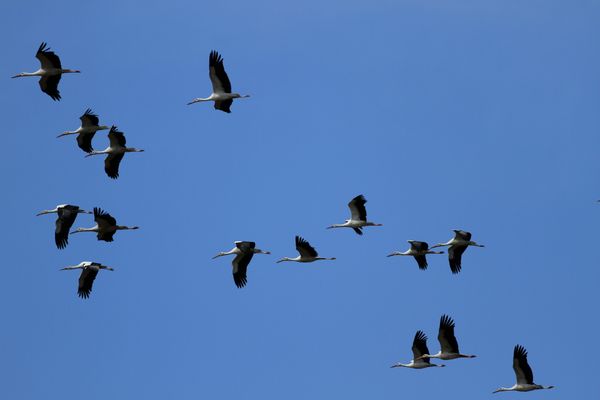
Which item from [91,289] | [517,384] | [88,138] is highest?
[88,138]

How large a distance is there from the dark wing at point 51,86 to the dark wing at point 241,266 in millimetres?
7438

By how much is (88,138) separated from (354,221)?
→ 353 inches

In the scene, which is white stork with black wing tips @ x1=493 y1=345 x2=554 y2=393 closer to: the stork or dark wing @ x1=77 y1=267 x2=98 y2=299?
the stork

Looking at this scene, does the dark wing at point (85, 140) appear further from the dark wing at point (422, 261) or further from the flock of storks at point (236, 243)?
the dark wing at point (422, 261)

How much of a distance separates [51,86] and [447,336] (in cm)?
1423

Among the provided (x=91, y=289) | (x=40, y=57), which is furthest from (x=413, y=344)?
(x=40, y=57)

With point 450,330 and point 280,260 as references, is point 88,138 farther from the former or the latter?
point 450,330

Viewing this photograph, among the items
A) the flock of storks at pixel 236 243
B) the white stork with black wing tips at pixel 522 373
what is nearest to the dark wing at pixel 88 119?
the flock of storks at pixel 236 243

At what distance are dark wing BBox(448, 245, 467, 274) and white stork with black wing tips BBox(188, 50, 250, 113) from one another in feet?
27.5

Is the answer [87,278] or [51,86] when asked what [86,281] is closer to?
[87,278]

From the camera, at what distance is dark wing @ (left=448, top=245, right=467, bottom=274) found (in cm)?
5641

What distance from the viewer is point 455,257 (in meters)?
56.5

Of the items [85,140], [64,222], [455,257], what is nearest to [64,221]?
[64,222]

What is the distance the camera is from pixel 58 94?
54.8 metres
